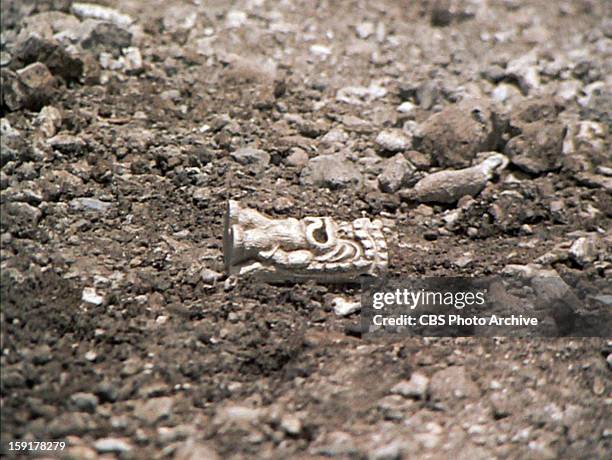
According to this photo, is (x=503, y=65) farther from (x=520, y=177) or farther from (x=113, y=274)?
(x=113, y=274)

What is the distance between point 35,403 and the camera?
8.29 ft

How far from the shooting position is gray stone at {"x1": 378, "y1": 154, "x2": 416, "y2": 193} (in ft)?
12.3

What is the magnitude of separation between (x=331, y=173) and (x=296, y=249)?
68 centimetres

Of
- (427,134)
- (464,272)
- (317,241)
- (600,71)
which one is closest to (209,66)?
(427,134)

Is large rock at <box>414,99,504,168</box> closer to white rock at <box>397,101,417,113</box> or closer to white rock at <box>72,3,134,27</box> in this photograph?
white rock at <box>397,101,417,113</box>

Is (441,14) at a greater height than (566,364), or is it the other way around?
(441,14)

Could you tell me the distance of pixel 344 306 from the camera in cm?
Result: 309

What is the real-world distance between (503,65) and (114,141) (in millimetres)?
2497

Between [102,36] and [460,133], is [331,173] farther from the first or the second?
[102,36]

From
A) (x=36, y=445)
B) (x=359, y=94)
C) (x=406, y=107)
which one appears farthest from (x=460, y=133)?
(x=36, y=445)

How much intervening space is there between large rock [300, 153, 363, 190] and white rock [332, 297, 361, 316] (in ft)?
2.48

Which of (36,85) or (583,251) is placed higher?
(36,85)

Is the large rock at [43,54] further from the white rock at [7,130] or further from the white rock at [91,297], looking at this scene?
the white rock at [91,297]

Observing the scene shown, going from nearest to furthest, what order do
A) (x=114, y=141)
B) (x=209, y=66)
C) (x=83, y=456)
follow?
(x=83, y=456), (x=114, y=141), (x=209, y=66)
